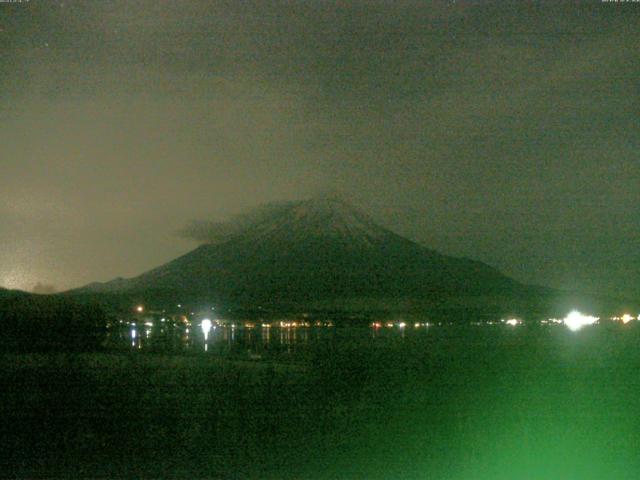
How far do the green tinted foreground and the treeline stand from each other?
436 inches

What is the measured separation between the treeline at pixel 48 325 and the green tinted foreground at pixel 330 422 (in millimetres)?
11073

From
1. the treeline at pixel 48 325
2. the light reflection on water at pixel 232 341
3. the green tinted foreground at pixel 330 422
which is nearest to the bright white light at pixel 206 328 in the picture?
the light reflection on water at pixel 232 341

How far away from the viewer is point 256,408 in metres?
12.7

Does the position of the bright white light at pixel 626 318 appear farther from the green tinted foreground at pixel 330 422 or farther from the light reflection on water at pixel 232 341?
the green tinted foreground at pixel 330 422

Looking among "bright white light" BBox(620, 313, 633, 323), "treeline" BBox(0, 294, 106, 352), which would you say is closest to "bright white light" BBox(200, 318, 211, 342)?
"treeline" BBox(0, 294, 106, 352)

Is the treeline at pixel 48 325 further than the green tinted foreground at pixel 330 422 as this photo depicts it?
Yes

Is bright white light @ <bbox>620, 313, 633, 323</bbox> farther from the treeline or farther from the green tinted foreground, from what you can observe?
the green tinted foreground

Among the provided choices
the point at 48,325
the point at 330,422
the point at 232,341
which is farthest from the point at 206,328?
the point at 330,422

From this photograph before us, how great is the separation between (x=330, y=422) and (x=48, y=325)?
19.9 metres

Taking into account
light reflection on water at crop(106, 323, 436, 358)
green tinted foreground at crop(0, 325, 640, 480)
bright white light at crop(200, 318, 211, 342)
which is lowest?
green tinted foreground at crop(0, 325, 640, 480)

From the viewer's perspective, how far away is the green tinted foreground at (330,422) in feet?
32.9

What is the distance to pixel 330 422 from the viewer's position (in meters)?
12.0

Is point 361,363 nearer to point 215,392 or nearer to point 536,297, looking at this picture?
point 215,392

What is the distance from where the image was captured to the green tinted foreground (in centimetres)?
1004
